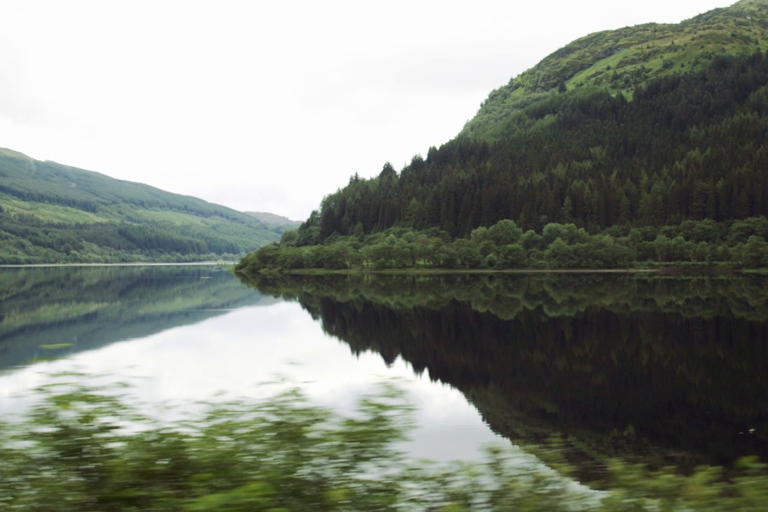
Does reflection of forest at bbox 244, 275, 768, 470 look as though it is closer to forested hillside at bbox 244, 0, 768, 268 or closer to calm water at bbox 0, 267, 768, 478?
calm water at bbox 0, 267, 768, 478

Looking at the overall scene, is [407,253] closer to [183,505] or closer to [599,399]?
[599,399]

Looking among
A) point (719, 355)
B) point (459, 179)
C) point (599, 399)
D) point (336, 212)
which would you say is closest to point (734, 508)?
point (599, 399)

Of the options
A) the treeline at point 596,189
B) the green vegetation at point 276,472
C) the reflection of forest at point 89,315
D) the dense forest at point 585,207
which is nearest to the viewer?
the green vegetation at point 276,472

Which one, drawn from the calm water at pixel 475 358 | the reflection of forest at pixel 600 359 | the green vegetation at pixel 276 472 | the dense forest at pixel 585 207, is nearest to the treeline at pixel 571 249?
the dense forest at pixel 585 207

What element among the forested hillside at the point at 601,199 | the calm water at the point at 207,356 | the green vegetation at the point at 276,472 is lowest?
the calm water at the point at 207,356

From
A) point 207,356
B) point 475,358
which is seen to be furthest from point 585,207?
point 207,356

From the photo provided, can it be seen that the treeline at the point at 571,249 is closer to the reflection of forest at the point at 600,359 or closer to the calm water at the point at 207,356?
the reflection of forest at the point at 600,359

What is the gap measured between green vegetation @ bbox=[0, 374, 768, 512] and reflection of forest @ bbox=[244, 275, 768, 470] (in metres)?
11.5

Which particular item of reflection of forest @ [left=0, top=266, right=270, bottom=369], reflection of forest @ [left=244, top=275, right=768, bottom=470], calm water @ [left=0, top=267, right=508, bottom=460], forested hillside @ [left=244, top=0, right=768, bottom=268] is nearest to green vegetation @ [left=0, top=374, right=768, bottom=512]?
calm water @ [left=0, top=267, right=508, bottom=460]

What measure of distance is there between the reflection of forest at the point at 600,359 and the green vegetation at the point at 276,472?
37.7 feet

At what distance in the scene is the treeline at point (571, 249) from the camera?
123m

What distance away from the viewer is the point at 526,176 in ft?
582

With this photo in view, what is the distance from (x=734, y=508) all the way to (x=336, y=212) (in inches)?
7246

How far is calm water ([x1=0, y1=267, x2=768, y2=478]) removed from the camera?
19.6 m
